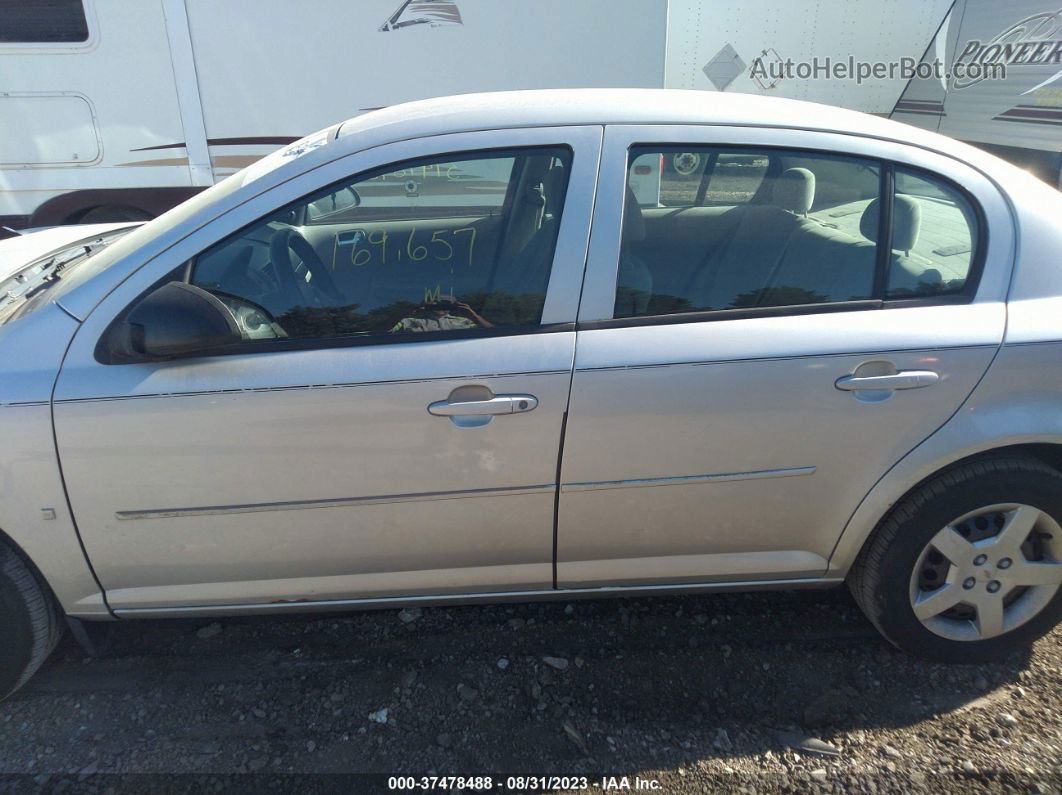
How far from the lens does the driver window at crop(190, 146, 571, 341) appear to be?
7.22 ft

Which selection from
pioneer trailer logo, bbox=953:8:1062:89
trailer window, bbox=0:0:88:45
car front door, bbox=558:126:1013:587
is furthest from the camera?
pioneer trailer logo, bbox=953:8:1062:89

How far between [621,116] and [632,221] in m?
0.31

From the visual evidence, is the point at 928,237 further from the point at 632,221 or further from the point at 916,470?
the point at 632,221

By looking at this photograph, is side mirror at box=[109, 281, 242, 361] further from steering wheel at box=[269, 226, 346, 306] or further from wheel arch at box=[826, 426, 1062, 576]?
wheel arch at box=[826, 426, 1062, 576]

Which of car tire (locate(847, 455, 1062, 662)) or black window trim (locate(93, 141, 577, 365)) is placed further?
car tire (locate(847, 455, 1062, 662))

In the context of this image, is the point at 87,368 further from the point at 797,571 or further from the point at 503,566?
the point at 797,571

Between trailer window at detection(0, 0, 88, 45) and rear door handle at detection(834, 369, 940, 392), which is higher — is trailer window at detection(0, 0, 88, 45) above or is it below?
above

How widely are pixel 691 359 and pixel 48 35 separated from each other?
537 centimetres

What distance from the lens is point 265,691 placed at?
2467mm

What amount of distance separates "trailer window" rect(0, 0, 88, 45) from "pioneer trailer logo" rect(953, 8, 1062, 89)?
278 inches

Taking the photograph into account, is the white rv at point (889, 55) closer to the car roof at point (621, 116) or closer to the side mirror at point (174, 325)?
the car roof at point (621, 116)

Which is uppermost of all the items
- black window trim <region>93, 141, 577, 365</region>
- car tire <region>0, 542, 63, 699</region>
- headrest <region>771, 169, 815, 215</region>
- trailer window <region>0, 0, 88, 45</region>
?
trailer window <region>0, 0, 88, 45</region>

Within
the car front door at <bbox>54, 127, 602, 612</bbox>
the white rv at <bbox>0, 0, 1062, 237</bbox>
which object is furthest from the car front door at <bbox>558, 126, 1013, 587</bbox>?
the white rv at <bbox>0, 0, 1062, 237</bbox>

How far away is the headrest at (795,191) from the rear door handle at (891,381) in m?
0.57
